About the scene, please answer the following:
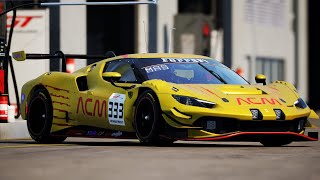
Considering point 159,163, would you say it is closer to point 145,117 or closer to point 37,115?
point 145,117

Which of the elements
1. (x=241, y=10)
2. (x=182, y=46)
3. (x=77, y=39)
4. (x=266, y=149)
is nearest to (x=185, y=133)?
(x=266, y=149)

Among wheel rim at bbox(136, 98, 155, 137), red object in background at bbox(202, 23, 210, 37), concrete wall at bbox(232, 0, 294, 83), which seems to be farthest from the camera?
concrete wall at bbox(232, 0, 294, 83)

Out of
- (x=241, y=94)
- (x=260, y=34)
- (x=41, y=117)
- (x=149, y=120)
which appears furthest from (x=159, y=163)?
(x=260, y=34)

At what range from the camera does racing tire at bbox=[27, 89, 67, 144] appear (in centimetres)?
1521

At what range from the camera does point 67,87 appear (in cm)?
1500

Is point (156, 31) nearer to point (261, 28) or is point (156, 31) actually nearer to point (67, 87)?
point (261, 28)

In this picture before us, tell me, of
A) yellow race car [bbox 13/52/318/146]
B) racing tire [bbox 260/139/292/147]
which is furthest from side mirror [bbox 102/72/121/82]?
racing tire [bbox 260/139/292/147]

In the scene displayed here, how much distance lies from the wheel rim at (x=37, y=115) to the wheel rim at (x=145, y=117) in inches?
90.2

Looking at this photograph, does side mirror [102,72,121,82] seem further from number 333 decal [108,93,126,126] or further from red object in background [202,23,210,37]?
red object in background [202,23,210,37]

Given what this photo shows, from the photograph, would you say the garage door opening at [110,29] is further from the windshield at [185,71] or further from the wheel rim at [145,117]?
the wheel rim at [145,117]

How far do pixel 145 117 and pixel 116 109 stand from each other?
2.06 ft

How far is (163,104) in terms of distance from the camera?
13.0 m

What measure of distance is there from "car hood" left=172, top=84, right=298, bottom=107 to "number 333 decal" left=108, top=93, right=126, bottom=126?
86cm

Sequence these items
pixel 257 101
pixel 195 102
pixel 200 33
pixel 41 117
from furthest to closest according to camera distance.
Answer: pixel 200 33, pixel 41 117, pixel 257 101, pixel 195 102
